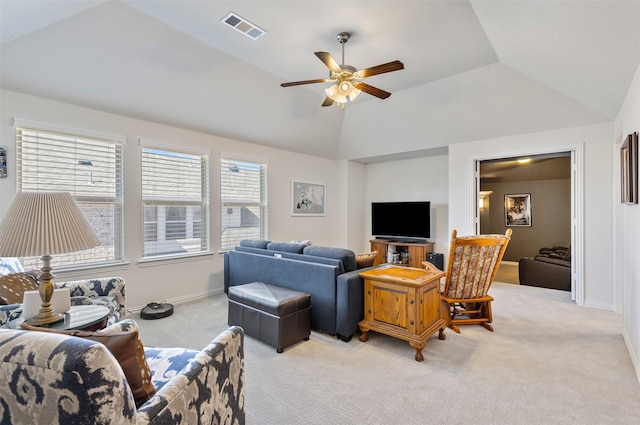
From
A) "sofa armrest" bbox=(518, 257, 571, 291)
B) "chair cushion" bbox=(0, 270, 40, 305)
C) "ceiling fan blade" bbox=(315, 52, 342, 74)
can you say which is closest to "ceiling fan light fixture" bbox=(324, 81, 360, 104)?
"ceiling fan blade" bbox=(315, 52, 342, 74)

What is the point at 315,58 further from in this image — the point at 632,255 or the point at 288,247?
the point at 632,255

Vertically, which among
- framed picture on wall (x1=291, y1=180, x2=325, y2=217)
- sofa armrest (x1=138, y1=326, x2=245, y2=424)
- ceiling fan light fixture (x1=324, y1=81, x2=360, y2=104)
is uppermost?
ceiling fan light fixture (x1=324, y1=81, x2=360, y2=104)

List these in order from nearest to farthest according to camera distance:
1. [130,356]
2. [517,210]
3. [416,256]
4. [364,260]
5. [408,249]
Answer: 1. [130,356]
2. [364,260]
3. [416,256]
4. [408,249]
5. [517,210]

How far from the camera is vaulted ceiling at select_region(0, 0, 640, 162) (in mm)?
2535

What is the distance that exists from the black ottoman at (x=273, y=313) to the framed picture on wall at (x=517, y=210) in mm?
7203

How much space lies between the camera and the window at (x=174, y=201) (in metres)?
4.00

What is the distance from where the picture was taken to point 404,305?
8.57 feet

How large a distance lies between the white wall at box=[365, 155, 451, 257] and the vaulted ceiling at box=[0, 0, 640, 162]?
1.18 metres

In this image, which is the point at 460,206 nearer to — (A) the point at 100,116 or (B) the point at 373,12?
(B) the point at 373,12

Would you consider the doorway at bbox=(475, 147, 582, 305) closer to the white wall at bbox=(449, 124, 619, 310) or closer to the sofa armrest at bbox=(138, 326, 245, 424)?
the white wall at bbox=(449, 124, 619, 310)

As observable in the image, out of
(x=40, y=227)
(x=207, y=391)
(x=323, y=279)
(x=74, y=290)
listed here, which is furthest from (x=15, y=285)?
(x=323, y=279)

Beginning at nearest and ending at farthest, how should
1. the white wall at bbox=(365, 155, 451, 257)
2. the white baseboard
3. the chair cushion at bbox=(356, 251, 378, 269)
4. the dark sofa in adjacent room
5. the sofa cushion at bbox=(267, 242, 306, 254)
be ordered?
the white baseboard → the chair cushion at bbox=(356, 251, 378, 269) → the sofa cushion at bbox=(267, 242, 306, 254) → the dark sofa in adjacent room → the white wall at bbox=(365, 155, 451, 257)

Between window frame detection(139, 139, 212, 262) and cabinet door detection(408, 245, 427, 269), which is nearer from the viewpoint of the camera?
window frame detection(139, 139, 212, 262)

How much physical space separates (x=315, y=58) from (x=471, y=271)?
3026 mm
